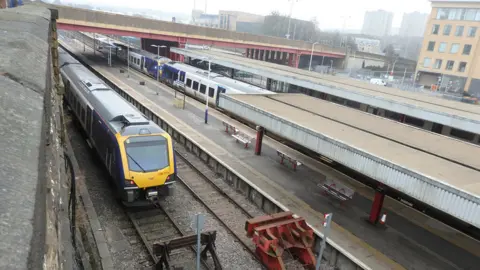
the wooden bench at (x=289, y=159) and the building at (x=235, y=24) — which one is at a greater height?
the building at (x=235, y=24)

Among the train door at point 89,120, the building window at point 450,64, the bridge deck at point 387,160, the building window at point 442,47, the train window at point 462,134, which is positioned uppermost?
the building window at point 442,47

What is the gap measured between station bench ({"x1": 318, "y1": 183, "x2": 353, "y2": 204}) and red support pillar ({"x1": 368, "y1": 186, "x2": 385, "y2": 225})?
3.54 feet

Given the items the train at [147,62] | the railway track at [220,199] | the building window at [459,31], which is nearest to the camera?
the railway track at [220,199]

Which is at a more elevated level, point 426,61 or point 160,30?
point 160,30

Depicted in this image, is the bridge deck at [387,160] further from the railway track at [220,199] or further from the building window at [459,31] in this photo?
the building window at [459,31]

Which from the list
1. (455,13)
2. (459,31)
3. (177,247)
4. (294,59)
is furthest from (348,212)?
(455,13)

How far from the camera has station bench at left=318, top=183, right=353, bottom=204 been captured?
12820 mm

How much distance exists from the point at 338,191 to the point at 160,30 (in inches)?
1391

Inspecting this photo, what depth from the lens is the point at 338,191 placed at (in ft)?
42.5

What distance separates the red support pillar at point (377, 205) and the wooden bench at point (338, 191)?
1.08 meters

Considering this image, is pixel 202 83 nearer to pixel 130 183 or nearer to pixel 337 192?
pixel 337 192

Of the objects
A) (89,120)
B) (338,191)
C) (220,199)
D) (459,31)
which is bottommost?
(220,199)

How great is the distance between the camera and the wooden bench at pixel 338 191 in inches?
504

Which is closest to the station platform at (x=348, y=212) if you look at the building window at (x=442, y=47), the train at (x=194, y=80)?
the train at (x=194, y=80)
